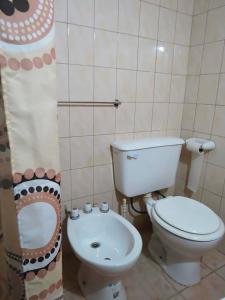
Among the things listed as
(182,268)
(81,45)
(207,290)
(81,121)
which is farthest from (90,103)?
(207,290)

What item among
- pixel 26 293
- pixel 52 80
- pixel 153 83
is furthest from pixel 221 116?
pixel 26 293

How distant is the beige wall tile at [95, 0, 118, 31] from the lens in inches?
48.9

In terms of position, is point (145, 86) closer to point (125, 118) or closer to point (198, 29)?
point (125, 118)

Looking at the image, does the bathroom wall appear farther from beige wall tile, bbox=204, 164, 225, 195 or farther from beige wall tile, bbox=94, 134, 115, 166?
beige wall tile, bbox=204, 164, 225, 195

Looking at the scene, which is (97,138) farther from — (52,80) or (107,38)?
(52,80)

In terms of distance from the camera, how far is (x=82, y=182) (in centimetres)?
146

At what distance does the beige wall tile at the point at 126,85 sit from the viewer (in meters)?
1.41

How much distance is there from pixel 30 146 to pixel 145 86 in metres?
1.22

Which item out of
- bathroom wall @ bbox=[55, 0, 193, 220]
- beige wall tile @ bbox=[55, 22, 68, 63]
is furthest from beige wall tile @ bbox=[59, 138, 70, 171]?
beige wall tile @ bbox=[55, 22, 68, 63]

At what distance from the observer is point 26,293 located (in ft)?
1.85

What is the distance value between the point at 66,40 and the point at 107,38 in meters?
0.27

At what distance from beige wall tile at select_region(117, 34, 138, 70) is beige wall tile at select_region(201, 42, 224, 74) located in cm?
55

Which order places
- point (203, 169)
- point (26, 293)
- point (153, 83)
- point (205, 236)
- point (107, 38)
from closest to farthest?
point (26, 293), point (205, 236), point (107, 38), point (153, 83), point (203, 169)

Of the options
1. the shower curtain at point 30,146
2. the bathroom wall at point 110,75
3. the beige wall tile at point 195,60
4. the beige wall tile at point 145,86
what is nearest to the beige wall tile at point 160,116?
the bathroom wall at point 110,75
